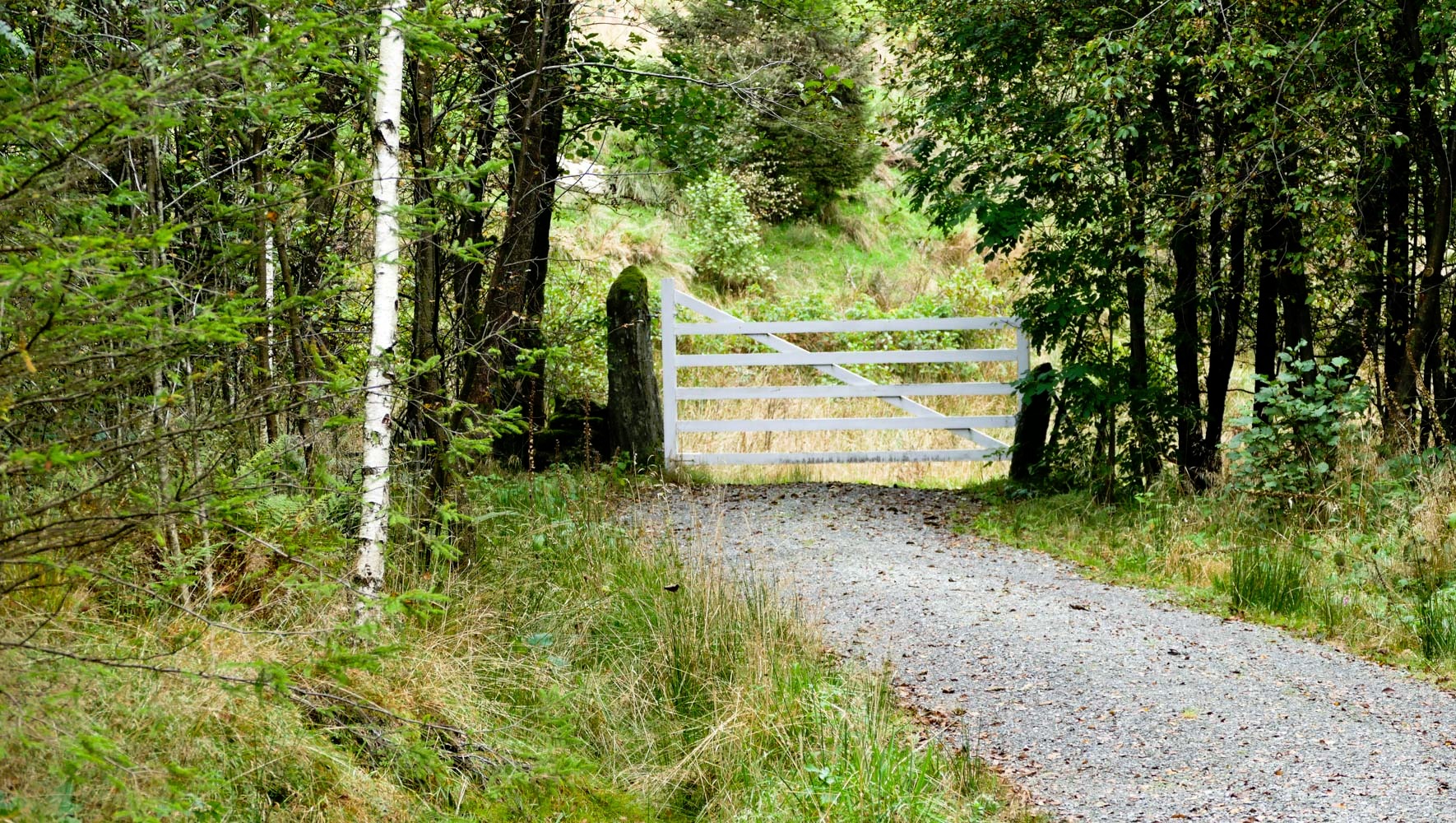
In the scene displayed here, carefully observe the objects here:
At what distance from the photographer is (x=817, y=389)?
10812mm

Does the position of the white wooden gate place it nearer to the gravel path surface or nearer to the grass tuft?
the gravel path surface

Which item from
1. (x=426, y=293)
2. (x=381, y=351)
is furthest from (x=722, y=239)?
(x=381, y=351)

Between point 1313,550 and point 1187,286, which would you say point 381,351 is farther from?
point 1187,286

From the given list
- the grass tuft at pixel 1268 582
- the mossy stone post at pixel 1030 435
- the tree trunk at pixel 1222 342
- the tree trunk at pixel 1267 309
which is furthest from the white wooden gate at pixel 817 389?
the grass tuft at pixel 1268 582

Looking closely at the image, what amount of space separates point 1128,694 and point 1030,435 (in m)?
5.41

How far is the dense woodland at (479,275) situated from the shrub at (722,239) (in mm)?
5905

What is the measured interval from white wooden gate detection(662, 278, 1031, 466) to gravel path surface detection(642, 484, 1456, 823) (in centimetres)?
338

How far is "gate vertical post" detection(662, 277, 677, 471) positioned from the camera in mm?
10602

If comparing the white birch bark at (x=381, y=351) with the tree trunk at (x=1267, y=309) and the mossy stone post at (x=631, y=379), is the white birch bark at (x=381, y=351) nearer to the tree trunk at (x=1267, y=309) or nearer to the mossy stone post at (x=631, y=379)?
the mossy stone post at (x=631, y=379)

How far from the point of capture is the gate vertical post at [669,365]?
10.6 meters

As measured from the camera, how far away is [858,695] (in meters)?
4.16

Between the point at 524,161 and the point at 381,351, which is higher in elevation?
the point at 524,161

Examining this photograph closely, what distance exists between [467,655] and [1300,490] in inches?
211

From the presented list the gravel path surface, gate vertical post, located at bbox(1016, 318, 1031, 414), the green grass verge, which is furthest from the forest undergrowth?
the green grass verge
